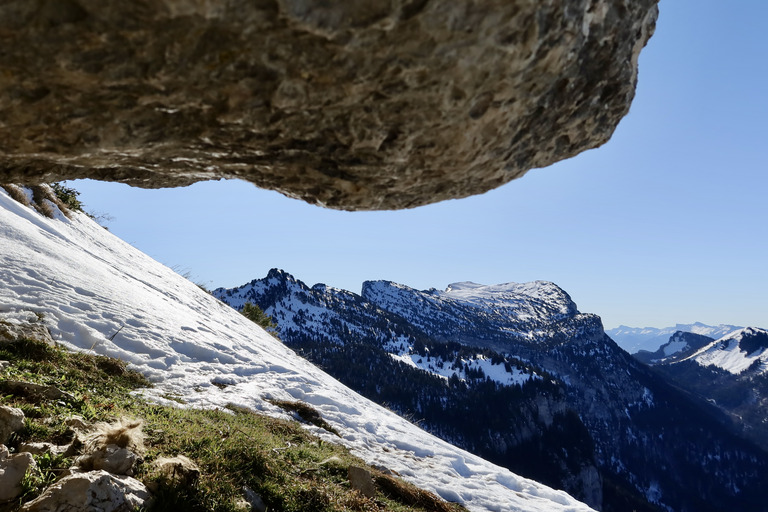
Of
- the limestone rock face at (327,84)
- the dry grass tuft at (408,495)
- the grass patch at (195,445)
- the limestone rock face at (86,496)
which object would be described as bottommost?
the dry grass tuft at (408,495)

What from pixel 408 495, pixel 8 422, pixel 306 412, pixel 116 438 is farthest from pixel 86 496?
pixel 306 412

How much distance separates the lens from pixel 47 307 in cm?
1315

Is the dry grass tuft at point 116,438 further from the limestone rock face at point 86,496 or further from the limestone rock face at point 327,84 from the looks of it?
the limestone rock face at point 327,84

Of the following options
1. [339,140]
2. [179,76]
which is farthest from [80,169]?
[339,140]

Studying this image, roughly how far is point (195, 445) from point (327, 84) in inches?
292

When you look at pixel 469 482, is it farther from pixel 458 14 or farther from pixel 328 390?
pixel 458 14

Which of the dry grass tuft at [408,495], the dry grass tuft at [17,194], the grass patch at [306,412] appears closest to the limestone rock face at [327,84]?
the dry grass tuft at [408,495]

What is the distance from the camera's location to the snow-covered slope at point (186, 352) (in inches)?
518

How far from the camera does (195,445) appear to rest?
25.8 feet

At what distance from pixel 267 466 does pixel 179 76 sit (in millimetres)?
7463

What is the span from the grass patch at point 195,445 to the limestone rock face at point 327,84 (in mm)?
4685

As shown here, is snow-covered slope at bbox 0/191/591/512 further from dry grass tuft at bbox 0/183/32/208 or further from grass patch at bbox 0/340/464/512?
grass patch at bbox 0/340/464/512

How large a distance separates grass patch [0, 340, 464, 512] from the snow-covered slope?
5.30ft

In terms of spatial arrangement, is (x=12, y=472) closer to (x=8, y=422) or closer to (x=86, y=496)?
(x=86, y=496)
